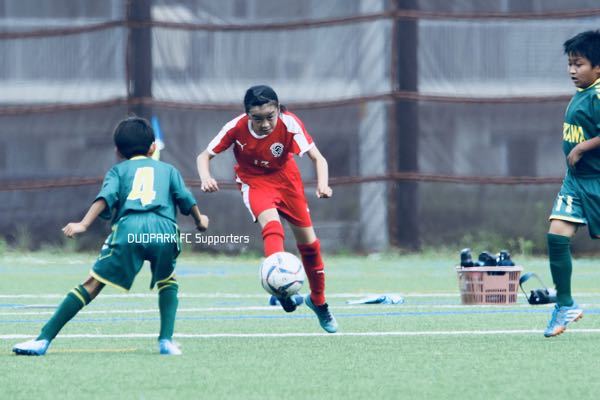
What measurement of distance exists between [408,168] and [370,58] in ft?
4.76

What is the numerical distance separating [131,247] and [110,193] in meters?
0.29

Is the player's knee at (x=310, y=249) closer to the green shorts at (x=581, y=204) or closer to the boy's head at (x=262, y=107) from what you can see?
the boy's head at (x=262, y=107)

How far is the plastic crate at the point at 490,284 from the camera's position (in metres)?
10.7

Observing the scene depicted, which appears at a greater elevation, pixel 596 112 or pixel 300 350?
pixel 596 112

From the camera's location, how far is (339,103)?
17.9 meters

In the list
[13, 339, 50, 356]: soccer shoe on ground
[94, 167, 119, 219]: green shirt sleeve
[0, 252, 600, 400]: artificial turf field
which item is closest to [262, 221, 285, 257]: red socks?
[0, 252, 600, 400]: artificial turf field

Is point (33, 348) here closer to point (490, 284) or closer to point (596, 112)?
point (596, 112)

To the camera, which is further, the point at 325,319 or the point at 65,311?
the point at 325,319

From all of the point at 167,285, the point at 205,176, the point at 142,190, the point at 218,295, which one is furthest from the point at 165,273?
the point at 218,295

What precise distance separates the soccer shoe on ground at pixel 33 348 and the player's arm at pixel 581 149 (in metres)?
3.05

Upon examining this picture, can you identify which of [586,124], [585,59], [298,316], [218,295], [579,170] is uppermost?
[585,59]

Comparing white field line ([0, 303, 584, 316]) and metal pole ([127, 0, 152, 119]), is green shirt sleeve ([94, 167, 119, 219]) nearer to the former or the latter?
white field line ([0, 303, 584, 316])

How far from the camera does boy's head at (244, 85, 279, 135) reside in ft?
28.8

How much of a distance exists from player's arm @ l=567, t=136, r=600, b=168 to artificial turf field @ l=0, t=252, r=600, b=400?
3.22 ft
